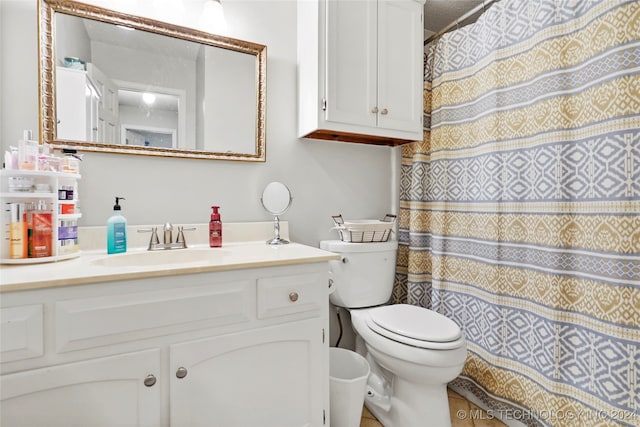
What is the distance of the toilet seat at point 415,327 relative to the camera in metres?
1.25

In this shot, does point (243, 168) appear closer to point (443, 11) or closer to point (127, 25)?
point (127, 25)

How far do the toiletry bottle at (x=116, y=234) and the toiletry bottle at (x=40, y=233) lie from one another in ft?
0.64

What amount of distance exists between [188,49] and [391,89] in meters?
0.98

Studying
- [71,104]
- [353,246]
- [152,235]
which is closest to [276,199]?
[353,246]

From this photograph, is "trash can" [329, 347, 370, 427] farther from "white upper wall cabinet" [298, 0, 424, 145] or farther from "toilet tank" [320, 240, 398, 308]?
"white upper wall cabinet" [298, 0, 424, 145]

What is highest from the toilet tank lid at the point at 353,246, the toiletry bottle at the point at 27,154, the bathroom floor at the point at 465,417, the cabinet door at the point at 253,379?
the toiletry bottle at the point at 27,154

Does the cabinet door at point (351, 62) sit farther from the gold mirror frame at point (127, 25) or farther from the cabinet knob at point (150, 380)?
the cabinet knob at point (150, 380)

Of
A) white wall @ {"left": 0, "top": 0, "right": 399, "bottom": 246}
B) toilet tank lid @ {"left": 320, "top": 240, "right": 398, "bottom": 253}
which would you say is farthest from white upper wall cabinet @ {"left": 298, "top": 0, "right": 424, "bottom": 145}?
toilet tank lid @ {"left": 320, "top": 240, "right": 398, "bottom": 253}

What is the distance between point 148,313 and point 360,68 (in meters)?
1.35

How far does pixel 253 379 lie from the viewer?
104cm

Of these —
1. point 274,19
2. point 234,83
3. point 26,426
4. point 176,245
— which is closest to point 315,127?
point 234,83

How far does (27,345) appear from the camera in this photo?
765 millimetres

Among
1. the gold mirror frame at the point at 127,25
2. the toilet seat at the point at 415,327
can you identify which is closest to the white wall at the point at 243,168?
the gold mirror frame at the point at 127,25

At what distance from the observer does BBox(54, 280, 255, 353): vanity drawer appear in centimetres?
81
